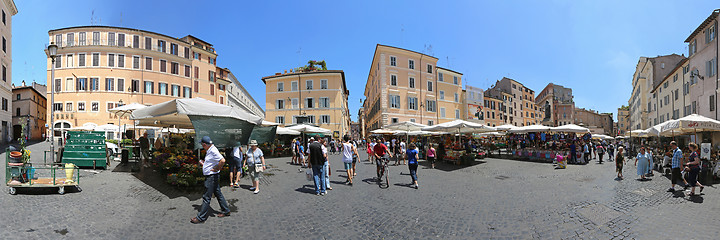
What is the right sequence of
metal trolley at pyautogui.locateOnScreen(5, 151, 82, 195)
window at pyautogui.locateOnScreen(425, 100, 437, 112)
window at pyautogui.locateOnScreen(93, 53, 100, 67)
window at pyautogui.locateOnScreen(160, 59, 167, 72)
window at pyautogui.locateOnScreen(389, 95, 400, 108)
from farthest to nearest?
window at pyautogui.locateOnScreen(425, 100, 437, 112)
window at pyautogui.locateOnScreen(160, 59, 167, 72)
window at pyautogui.locateOnScreen(389, 95, 400, 108)
window at pyautogui.locateOnScreen(93, 53, 100, 67)
metal trolley at pyautogui.locateOnScreen(5, 151, 82, 195)

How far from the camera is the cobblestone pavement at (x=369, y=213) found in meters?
4.55

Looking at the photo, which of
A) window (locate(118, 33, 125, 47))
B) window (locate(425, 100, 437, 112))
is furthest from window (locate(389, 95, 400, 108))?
window (locate(118, 33, 125, 47))

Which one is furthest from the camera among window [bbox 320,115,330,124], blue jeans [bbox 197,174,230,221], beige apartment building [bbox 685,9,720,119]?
window [bbox 320,115,330,124]

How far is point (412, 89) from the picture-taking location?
38969 mm

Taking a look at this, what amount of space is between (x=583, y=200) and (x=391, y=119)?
29881mm

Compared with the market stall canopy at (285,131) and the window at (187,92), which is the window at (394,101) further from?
the window at (187,92)

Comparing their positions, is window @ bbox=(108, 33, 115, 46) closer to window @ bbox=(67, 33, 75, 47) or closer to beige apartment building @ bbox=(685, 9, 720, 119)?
window @ bbox=(67, 33, 75, 47)

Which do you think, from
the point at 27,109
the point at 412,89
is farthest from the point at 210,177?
the point at 27,109

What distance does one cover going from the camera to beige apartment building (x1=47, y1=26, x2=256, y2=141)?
1335 inches

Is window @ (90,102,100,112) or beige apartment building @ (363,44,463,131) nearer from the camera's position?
window @ (90,102,100,112)

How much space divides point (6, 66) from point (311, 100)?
27688 mm

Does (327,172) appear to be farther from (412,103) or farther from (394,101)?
(412,103)

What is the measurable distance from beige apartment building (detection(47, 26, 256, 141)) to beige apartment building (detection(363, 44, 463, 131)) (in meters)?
27.2

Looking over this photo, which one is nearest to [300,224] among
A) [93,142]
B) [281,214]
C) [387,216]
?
[281,214]
